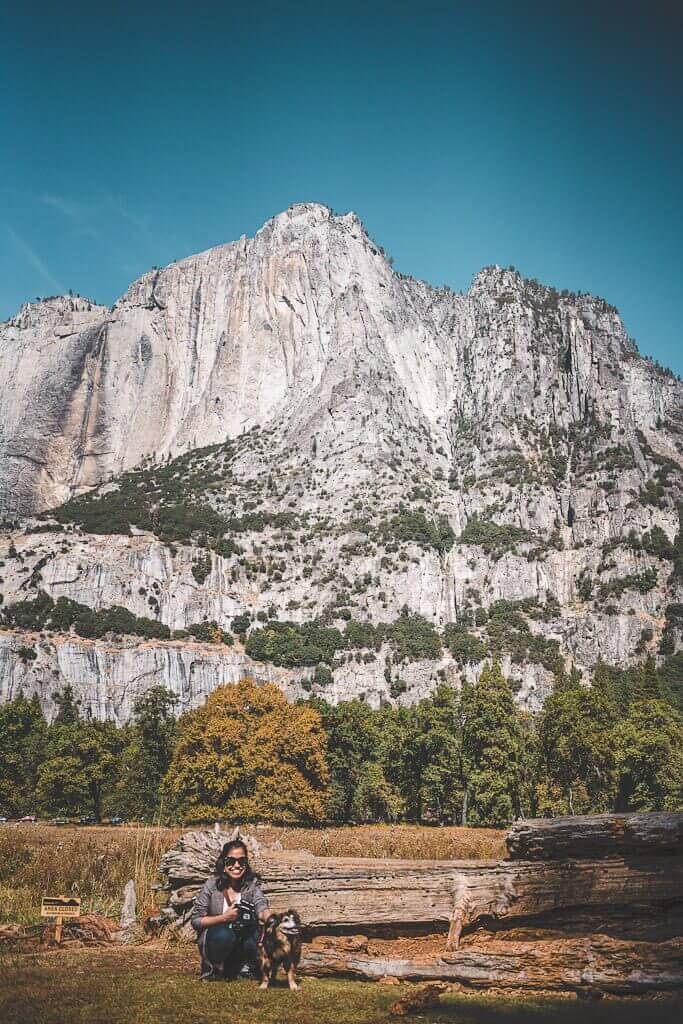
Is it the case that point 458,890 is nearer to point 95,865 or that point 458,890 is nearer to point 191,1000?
point 191,1000

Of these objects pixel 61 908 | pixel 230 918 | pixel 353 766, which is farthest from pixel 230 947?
pixel 353 766

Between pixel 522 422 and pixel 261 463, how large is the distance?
2083 inches

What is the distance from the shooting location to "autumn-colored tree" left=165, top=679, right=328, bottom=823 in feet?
139

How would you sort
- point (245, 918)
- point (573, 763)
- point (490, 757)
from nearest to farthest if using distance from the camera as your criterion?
point (245, 918) → point (490, 757) → point (573, 763)

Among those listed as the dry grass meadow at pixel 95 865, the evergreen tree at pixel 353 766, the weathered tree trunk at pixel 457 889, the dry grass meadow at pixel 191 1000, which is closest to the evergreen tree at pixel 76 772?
the evergreen tree at pixel 353 766

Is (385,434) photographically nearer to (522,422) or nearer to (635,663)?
(522,422)

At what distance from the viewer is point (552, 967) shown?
8055 mm

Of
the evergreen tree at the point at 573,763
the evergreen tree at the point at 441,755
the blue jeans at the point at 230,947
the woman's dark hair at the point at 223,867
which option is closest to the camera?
the blue jeans at the point at 230,947

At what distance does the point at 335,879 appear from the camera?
10.2 m

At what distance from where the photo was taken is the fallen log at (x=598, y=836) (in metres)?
8.99

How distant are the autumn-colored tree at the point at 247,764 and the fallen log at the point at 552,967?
34.6 m

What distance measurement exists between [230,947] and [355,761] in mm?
54466

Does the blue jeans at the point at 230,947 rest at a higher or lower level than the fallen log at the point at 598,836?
lower

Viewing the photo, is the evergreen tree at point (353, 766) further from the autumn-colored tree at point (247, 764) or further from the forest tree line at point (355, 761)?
the autumn-colored tree at point (247, 764)
